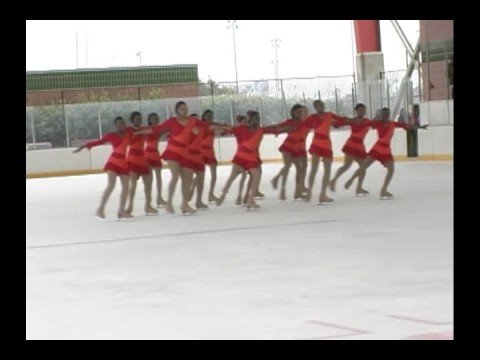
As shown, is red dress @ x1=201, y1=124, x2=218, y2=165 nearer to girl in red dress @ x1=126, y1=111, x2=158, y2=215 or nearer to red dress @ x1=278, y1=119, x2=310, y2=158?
red dress @ x1=278, y1=119, x2=310, y2=158

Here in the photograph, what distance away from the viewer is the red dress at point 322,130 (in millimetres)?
17781

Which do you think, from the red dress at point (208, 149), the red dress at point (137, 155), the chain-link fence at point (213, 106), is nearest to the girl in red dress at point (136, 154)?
the red dress at point (137, 155)

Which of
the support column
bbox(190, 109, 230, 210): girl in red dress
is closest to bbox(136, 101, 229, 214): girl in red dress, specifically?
bbox(190, 109, 230, 210): girl in red dress

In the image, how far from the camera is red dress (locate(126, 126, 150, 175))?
16.9 metres

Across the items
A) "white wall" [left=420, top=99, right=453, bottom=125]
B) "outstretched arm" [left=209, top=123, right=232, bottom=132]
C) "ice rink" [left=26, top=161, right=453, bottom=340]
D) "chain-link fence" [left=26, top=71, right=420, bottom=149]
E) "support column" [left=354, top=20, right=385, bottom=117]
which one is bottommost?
"ice rink" [left=26, top=161, right=453, bottom=340]

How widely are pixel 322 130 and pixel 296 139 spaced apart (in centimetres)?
57

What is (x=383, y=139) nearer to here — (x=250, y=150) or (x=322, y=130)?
(x=322, y=130)

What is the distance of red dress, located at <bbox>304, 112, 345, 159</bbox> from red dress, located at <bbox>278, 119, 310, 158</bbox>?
243mm

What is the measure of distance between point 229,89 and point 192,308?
30888mm

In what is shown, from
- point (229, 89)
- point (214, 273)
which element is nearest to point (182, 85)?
point (229, 89)

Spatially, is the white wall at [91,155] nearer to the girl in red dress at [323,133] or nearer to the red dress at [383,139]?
the red dress at [383,139]

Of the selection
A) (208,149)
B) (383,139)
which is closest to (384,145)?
(383,139)

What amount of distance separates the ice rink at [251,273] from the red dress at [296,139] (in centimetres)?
89
